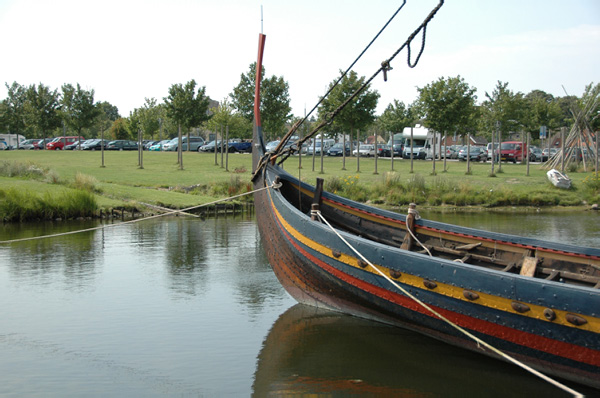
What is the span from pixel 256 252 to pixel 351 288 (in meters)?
6.65

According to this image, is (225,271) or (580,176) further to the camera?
(580,176)

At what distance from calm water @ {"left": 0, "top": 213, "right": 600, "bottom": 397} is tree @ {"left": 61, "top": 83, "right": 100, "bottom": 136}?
38881 mm

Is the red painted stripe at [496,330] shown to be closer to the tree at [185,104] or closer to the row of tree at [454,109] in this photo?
the row of tree at [454,109]

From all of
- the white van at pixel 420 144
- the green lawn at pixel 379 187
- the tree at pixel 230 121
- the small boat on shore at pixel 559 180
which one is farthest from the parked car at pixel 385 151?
the small boat on shore at pixel 559 180

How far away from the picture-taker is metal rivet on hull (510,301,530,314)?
6.90m

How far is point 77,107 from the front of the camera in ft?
168

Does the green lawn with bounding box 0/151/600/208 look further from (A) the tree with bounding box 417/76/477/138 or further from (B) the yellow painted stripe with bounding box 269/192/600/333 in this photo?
(B) the yellow painted stripe with bounding box 269/192/600/333

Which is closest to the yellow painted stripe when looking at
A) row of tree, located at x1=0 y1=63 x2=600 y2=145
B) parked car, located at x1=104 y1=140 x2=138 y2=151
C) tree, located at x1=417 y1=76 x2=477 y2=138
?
row of tree, located at x1=0 y1=63 x2=600 y2=145

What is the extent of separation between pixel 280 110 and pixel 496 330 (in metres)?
42.6

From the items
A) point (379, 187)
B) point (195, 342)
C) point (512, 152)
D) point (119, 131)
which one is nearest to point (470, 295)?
point (195, 342)

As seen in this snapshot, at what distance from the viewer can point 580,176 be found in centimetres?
3081

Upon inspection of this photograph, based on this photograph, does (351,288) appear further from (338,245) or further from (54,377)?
(54,377)

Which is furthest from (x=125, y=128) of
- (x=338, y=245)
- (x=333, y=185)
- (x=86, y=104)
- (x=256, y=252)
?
(x=338, y=245)

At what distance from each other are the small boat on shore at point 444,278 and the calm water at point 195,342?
393mm
